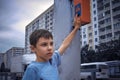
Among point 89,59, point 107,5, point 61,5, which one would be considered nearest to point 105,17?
point 107,5

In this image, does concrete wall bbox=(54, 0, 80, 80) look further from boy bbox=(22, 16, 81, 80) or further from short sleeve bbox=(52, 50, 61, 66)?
boy bbox=(22, 16, 81, 80)

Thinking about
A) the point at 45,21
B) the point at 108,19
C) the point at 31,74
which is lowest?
the point at 31,74

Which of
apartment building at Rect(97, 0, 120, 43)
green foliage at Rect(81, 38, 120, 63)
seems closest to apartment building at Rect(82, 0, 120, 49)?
apartment building at Rect(97, 0, 120, 43)

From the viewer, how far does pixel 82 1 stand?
312 cm

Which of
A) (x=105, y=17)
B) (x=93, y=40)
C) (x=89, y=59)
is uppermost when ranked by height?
(x=105, y=17)

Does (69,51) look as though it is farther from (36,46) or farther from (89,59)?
(89,59)

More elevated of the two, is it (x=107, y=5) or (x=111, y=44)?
(x=107, y=5)

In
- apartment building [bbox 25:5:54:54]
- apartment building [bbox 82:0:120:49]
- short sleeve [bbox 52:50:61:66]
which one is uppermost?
apartment building [bbox 25:5:54:54]

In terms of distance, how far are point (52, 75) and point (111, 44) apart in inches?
1538

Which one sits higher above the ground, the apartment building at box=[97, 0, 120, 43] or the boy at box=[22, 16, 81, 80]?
the apartment building at box=[97, 0, 120, 43]

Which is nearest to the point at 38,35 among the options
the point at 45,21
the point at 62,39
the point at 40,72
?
the point at 40,72

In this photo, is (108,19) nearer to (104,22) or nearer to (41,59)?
(104,22)

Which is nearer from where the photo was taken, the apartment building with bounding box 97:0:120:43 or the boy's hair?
the boy's hair

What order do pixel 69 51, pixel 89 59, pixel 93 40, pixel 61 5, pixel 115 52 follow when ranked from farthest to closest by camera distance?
1. pixel 93 40
2. pixel 89 59
3. pixel 115 52
4. pixel 61 5
5. pixel 69 51
